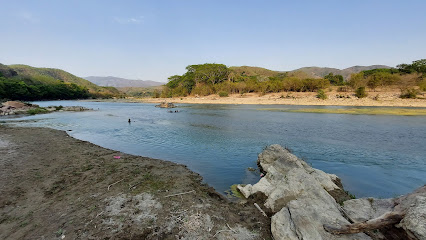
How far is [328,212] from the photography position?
5.27 metres

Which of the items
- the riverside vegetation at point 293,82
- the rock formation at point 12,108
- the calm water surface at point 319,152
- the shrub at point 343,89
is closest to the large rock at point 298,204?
the calm water surface at point 319,152

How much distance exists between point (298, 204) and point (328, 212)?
2.29ft

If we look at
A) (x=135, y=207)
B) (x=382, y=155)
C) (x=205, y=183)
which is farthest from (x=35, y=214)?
(x=382, y=155)

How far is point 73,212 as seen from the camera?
232 inches

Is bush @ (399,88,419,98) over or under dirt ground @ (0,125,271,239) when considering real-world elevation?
over

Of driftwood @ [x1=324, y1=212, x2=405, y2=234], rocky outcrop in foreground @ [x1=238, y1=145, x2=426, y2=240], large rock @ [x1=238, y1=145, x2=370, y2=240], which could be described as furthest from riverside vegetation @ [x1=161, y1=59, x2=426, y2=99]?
driftwood @ [x1=324, y1=212, x2=405, y2=234]

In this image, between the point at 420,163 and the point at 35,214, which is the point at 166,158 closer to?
the point at 35,214

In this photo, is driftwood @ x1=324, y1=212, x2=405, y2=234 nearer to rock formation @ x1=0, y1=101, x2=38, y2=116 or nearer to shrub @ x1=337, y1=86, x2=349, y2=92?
rock formation @ x1=0, y1=101, x2=38, y2=116

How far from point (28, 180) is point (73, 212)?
420cm

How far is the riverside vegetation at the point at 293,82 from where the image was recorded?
66938 mm

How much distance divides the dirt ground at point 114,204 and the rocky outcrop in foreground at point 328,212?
65 cm

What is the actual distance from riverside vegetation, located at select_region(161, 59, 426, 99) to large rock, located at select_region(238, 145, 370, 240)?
64.6m

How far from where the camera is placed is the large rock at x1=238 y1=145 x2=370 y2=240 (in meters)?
4.70

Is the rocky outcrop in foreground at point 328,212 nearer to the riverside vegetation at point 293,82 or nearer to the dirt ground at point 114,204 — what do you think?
the dirt ground at point 114,204
